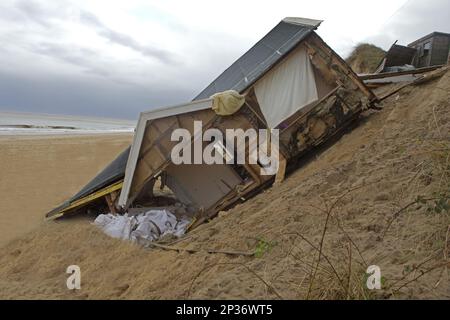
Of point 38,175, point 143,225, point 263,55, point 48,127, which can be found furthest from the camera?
point 48,127

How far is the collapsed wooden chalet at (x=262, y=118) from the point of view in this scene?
A: 7.24m

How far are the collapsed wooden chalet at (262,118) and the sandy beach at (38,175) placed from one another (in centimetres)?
235

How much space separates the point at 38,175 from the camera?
1492cm

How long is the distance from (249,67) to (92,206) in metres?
4.22

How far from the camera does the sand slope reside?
3.10m

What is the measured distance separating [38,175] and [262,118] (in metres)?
10.6

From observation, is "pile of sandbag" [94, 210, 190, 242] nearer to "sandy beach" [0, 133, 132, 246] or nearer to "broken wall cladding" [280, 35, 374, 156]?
"sandy beach" [0, 133, 132, 246]

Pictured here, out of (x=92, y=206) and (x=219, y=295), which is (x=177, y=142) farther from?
(x=219, y=295)

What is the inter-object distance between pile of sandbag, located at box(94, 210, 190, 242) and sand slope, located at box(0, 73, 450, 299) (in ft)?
0.96

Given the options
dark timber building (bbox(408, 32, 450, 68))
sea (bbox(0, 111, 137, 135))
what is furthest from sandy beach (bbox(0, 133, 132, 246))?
sea (bbox(0, 111, 137, 135))

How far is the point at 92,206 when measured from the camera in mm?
8477

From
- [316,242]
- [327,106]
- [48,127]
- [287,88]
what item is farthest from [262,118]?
[48,127]

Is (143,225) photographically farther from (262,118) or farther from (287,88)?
(287,88)
